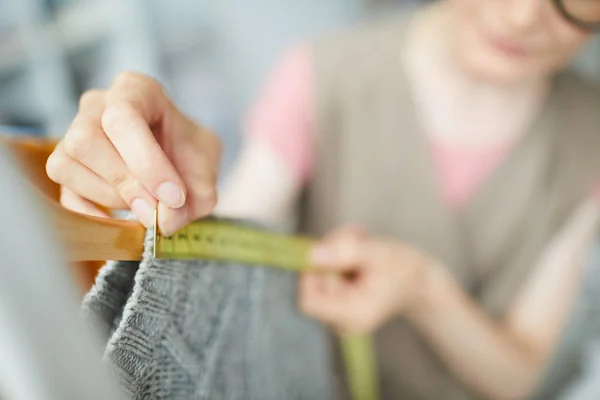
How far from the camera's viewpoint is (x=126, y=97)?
8.4 inches

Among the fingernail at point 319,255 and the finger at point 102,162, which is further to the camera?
the fingernail at point 319,255

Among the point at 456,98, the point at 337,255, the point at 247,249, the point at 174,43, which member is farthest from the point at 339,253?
the point at 174,43

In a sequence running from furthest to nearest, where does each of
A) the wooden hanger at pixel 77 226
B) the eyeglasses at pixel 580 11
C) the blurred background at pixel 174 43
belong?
the blurred background at pixel 174 43
the eyeglasses at pixel 580 11
the wooden hanger at pixel 77 226

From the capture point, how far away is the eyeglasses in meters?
0.42

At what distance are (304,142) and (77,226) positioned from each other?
0.45m

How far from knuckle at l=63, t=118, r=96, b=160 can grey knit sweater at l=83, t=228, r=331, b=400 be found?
0.14 feet

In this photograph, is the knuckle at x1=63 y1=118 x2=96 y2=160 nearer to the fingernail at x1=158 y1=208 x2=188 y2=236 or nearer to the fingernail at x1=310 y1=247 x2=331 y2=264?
the fingernail at x1=158 y1=208 x2=188 y2=236

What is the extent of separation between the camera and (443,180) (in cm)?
61

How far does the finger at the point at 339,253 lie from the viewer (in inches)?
18.1

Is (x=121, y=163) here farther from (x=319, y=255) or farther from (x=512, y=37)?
(x=512, y=37)

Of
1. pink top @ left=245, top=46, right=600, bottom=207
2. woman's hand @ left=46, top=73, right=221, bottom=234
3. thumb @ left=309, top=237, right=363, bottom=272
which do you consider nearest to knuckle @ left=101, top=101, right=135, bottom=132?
woman's hand @ left=46, top=73, right=221, bottom=234

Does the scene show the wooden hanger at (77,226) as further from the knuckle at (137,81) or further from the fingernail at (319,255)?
the fingernail at (319,255)

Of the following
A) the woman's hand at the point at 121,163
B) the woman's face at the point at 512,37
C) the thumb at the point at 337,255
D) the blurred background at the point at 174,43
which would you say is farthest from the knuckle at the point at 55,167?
the blurred background at the point at 174,43

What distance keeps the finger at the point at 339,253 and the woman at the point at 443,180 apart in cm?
3
